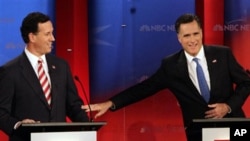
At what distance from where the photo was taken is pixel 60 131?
151 inches

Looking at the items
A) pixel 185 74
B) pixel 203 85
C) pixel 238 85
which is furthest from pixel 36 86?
pixel 238 85

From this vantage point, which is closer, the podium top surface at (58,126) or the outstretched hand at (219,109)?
the podium top surface at (58,126)

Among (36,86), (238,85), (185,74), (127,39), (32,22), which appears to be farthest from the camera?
(127,39)

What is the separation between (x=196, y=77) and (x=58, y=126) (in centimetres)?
162

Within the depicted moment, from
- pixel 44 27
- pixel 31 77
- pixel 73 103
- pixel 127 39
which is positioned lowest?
pixel 73 103

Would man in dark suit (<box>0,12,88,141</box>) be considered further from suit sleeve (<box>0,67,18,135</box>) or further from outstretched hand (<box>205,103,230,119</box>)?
outstretched hand (<box>205,103,230,119</box>)

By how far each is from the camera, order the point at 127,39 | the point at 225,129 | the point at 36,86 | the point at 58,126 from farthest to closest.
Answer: the point at 127,39 < the point at 36,86 < the point at 225,129 < the point at 58,126

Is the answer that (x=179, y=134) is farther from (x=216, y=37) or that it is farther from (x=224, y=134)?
(x=224, y=134)

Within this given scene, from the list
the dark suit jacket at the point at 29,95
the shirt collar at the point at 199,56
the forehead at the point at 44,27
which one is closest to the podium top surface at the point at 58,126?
the dark suit jacket at the point at 29,95

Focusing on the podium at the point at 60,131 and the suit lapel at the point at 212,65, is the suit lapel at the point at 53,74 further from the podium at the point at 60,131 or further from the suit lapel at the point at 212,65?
the suit lapel at the point at 212,65

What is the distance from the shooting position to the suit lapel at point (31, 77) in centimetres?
457

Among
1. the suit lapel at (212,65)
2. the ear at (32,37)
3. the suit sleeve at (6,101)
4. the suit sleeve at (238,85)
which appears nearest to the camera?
the suit sleeve at (6,101)

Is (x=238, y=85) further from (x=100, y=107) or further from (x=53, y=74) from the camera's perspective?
(x=53, y=74)

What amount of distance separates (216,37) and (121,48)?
97 cm
